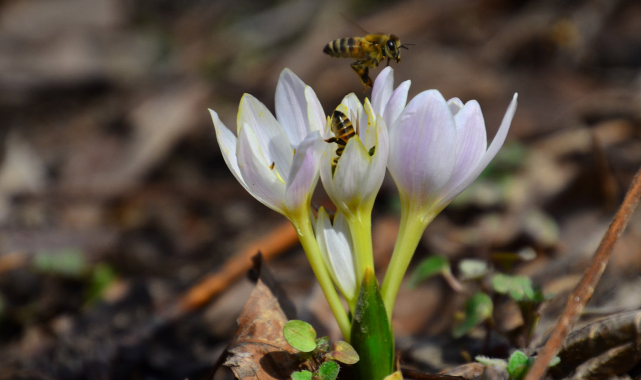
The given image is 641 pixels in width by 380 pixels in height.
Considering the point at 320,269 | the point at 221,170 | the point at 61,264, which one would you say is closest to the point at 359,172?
the point at 320,269

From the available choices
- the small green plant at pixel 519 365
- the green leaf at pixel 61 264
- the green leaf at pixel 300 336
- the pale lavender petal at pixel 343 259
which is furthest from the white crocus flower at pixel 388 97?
the green leaf at pixel 61 264

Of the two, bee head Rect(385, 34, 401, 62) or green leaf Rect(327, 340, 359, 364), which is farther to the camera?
bee head Rect(385, 34, 401, 62)

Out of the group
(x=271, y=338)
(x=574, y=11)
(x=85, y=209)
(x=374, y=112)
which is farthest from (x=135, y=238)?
(x=574, y=11)

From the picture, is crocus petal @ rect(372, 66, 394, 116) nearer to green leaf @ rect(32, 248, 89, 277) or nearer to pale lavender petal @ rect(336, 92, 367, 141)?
pale lavender petal @ rect(336, 92, 367, 141)

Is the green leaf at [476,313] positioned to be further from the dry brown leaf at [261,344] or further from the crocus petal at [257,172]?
the crocus petal at [257,172]

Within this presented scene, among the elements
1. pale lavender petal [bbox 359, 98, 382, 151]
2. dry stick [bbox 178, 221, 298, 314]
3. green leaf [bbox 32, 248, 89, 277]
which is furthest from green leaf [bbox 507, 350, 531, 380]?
green leaf [bbox 32, 248, 89, 277]

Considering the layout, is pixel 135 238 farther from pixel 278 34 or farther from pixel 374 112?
pixel 278 34
